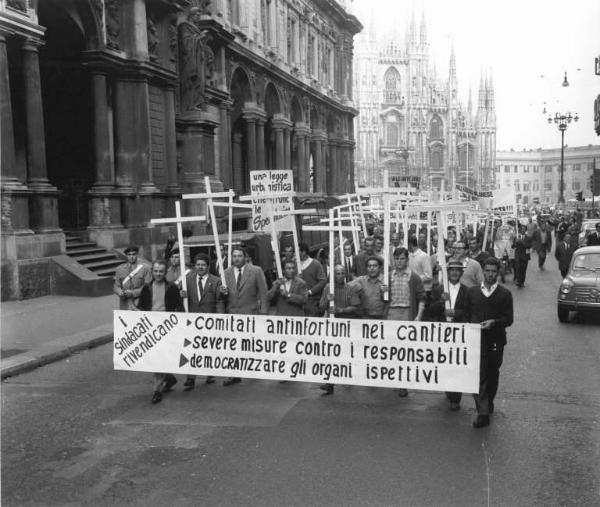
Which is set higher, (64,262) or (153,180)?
(153,180)

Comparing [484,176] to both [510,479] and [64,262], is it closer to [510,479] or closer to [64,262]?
[64,262]

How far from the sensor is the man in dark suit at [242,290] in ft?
28.6

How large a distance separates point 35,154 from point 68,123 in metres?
5.98

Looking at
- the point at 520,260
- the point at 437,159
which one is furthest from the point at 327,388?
the point at 437,159

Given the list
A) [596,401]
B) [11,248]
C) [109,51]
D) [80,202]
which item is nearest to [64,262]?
[11,248]

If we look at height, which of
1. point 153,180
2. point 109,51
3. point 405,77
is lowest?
point 153,180

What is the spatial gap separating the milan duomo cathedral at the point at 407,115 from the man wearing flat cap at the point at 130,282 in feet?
345

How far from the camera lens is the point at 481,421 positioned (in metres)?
6.86

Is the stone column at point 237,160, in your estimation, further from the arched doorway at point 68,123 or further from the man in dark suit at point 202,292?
the man in dark suit at point 202,292

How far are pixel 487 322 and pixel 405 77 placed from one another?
118641 millimetres

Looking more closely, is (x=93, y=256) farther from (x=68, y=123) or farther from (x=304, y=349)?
(x=304, y=349)

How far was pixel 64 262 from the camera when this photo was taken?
1684 cm

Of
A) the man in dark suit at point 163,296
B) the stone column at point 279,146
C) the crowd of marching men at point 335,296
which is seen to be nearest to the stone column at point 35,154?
the crowd of marching men at point 335,296

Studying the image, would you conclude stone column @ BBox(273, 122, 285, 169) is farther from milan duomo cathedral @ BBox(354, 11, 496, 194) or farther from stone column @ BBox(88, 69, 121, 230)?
milan duomo cathedral @ BBox(354, 11, 496, 194)
